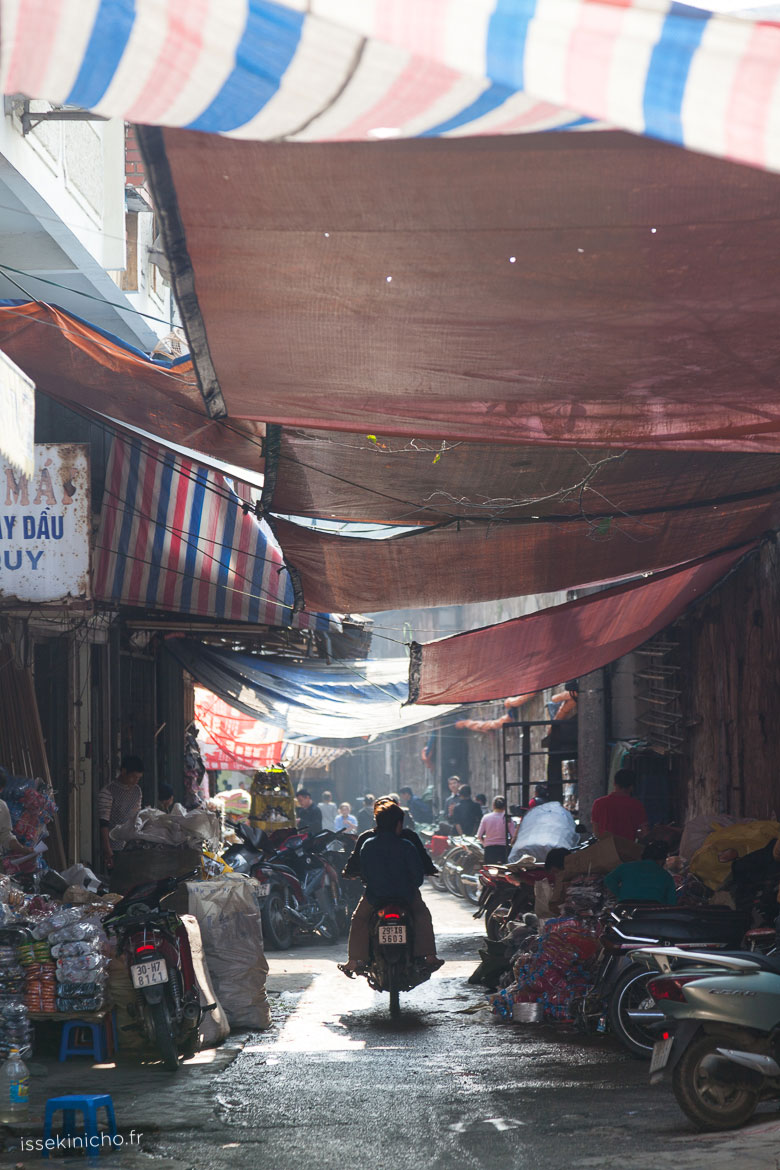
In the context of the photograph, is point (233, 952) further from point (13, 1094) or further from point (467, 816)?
point (467, 816)

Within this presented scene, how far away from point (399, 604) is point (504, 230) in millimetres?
6157

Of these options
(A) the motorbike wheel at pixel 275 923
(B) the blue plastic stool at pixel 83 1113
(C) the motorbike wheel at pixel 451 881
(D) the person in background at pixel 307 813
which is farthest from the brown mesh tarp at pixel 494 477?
(D) the person in background at pixel 307 813

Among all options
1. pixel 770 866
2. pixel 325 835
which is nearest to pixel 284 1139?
pixel 770 866

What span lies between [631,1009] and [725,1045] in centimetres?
201

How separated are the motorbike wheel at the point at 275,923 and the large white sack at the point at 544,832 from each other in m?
2.59

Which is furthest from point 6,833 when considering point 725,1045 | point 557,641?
point 725,1045

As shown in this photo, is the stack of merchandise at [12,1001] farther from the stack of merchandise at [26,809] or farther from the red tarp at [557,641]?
the red tarp at [557,641]

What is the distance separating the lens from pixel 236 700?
52.2ft

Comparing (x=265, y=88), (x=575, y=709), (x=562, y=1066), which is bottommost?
(x=562, y=1066)

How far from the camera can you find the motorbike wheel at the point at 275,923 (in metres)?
13.5

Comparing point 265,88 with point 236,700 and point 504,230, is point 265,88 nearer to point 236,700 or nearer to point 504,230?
point 504,230

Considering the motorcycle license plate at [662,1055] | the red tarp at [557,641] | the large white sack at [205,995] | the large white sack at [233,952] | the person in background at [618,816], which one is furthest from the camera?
the person in background at [618,816]

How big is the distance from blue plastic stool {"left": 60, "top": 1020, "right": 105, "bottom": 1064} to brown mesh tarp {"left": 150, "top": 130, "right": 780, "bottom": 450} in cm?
401

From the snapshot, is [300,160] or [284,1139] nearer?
[300,160]
